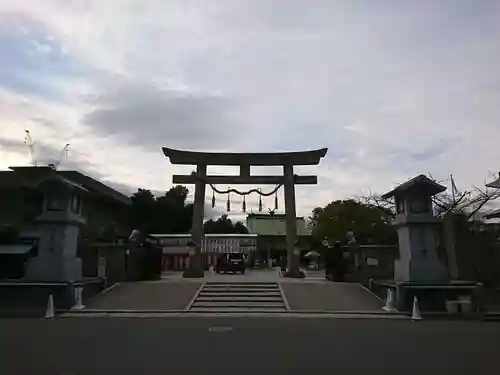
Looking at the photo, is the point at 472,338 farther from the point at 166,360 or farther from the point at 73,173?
the point at 73,173

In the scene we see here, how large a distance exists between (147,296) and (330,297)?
6317mm

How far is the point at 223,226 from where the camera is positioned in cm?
7412

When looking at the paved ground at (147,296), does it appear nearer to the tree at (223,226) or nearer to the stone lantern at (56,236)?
the stone lantern at (56,236)

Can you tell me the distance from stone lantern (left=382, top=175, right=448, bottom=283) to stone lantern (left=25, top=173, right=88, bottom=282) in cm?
1071

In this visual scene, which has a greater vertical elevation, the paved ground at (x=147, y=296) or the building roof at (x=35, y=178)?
the building roof at (x=35, y=178)

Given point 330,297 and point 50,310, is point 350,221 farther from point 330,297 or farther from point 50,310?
point 50,310

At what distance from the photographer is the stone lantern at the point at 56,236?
17.4 metres

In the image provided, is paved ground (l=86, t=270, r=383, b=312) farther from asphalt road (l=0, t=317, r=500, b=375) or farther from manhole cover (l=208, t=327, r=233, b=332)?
manhole cover (l=208, t=327, r=233, b=332)

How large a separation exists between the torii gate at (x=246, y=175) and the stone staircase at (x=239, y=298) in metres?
5.94

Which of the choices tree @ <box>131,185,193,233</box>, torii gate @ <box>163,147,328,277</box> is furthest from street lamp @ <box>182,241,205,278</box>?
tree @ <box>131,185,193,233</box>

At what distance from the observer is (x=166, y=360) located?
26.2 feet

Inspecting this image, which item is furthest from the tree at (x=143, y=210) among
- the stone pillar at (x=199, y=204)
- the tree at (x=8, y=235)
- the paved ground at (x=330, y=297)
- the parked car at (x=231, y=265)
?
the paved ground at (x=330, y=297)

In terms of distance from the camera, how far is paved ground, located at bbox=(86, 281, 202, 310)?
56.9ft

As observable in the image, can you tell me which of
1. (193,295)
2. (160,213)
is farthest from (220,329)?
(160,213)
